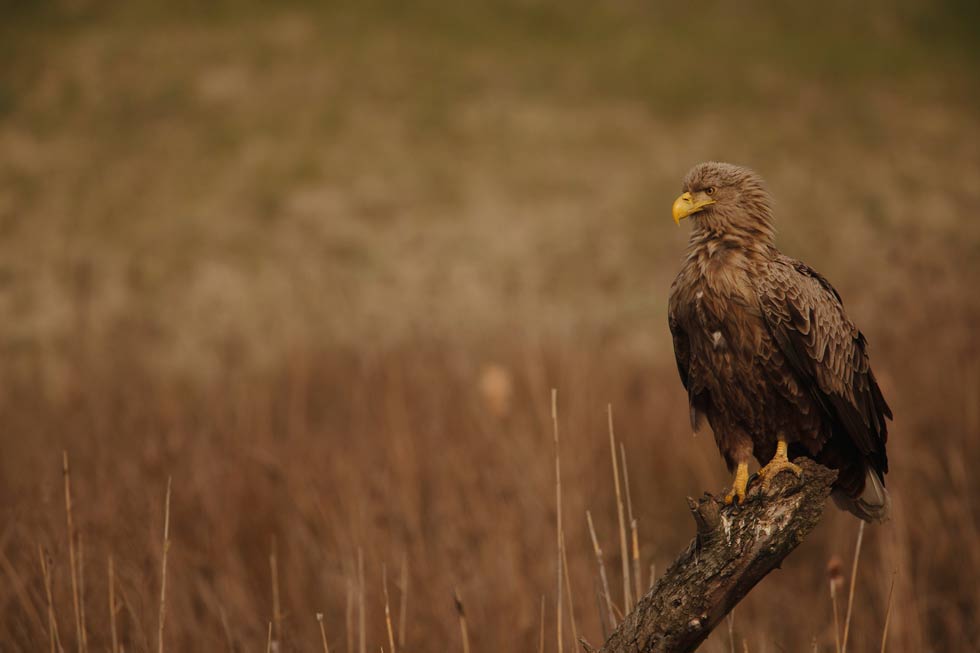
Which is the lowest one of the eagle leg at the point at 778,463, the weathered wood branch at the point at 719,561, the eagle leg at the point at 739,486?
the weathered wood branch at the point at 719,561

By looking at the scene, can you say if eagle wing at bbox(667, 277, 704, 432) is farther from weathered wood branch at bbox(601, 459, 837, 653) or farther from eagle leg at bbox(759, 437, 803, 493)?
weathered wood branch at bbox(601, 459, 837, 653)

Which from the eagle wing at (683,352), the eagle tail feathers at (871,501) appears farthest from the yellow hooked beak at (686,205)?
the eagle tail feathers at (871,501)

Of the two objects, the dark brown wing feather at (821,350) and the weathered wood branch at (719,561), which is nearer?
the weathered wood branch at (719,561)

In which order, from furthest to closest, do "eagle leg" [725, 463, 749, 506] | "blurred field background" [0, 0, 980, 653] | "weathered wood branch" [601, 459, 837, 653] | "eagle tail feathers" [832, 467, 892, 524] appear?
"blurred field background" [0, 0, 980, 653] → "eagle tail feathers" [832, 467, 892, 524] → "eagle leg" [725, 463, 749, 506] → "weathered wood branch" [601, 459, 837, 653]

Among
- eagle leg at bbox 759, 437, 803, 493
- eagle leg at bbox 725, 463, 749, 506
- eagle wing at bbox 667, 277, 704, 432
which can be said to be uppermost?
eagle wing at bbox 667, 277, 704, 432

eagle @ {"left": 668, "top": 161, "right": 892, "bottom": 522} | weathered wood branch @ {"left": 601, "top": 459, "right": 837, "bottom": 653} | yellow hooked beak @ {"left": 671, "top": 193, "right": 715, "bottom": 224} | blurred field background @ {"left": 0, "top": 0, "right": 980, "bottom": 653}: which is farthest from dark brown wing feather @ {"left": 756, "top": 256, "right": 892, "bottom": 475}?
blurred field background @ {"left": 0, "top": 0, "right": 980, "bottom": 653}

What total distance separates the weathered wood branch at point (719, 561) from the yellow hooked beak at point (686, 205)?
79 cm

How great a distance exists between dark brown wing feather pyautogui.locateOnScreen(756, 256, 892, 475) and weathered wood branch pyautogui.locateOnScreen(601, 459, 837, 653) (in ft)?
1.71

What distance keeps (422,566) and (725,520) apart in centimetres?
276

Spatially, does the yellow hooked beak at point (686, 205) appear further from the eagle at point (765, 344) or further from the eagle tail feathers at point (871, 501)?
the eagle tail feathers at point (871, 501)

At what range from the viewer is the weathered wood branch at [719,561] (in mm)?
→ 1863

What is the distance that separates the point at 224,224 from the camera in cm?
1727

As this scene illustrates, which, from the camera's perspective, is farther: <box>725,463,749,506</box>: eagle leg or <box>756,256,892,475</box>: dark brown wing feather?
<box>756,256,892,475</box>: dark brown wing feather

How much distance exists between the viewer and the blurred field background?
459 centimetres
